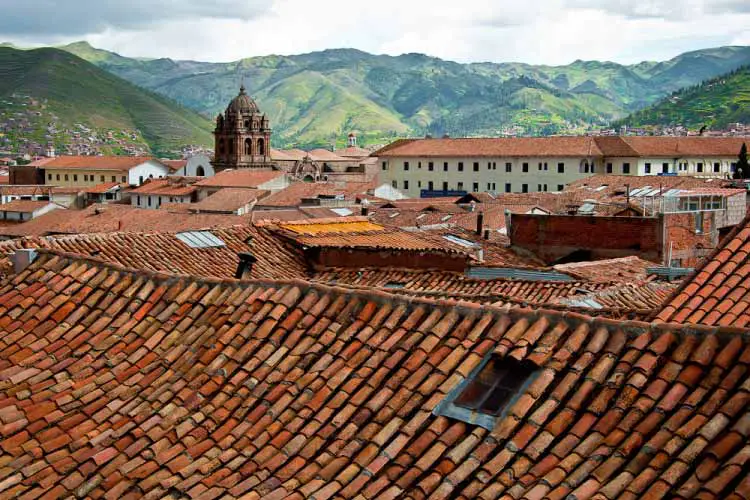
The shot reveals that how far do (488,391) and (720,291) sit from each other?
2387mm

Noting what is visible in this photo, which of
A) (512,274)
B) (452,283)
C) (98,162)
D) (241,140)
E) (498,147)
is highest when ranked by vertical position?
(241,140)

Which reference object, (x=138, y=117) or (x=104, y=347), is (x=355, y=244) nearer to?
(x=104, y=347)

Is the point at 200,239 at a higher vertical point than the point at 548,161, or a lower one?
lower

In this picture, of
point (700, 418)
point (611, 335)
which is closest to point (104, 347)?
point (611, 335)

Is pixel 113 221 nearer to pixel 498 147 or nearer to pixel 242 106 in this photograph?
pixel 498 147

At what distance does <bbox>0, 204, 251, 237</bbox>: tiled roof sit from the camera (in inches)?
1555

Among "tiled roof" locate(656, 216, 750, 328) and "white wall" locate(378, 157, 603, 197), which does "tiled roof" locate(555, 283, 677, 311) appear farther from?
"white wall" locate(378, 157, 603, 197)

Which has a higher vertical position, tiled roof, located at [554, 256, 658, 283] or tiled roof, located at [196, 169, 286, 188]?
tiled roof, located at [196, 169, 286, 188]

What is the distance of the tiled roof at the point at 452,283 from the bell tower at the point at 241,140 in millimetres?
83451

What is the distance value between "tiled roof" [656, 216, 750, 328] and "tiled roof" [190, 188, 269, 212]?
5585 centimetres

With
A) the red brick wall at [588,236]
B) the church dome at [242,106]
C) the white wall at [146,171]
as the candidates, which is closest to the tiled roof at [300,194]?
the red brick wall at [588,236]

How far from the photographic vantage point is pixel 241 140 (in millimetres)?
102312

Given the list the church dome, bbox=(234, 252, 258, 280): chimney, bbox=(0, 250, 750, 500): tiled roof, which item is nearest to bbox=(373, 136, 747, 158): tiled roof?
the church dome

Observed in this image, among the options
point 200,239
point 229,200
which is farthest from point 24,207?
point 200,239
